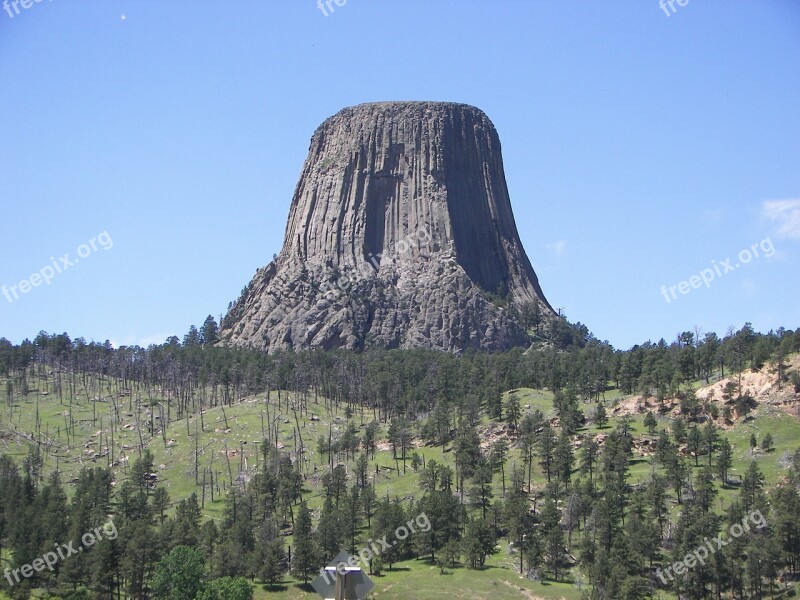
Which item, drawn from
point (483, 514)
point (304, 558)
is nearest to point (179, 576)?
point (304, 558)

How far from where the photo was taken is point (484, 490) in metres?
164

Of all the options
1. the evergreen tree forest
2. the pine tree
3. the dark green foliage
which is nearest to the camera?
the dark green foliage

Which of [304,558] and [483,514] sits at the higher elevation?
[483,514]

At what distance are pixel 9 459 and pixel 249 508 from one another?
185 feet

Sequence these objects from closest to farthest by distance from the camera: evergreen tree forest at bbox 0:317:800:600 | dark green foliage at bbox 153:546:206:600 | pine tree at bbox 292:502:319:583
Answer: dark green foliage at bbox 153:546:206:600
evergreen tree forest at bbox 0:317:800:600
pine tree at bbox 292:502:319:583

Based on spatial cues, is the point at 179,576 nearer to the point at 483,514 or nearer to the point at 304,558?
the point at 304,558

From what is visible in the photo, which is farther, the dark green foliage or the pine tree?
the pine tree

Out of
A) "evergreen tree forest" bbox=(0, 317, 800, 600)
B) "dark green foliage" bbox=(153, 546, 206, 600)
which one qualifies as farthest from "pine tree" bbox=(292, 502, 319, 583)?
"dark green foliage" bbox=(153, 546, 206, 600)

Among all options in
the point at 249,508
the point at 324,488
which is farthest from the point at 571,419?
the point at 249,508

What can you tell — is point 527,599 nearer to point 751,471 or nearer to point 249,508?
point 751,471

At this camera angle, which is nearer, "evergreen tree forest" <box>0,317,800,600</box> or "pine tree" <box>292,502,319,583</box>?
"evergreen tree forest" <box>0,317,800,600</box>

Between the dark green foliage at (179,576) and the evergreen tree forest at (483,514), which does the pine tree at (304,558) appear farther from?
the dark green foliage at (179,576)

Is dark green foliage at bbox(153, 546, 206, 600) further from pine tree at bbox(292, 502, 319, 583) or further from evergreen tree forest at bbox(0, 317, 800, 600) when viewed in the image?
pine tree at bbox(292, 502, 319, 583)

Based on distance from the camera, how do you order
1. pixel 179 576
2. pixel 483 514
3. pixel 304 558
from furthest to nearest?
pixel 483 514
pixel 304 558
pixel 179 576
